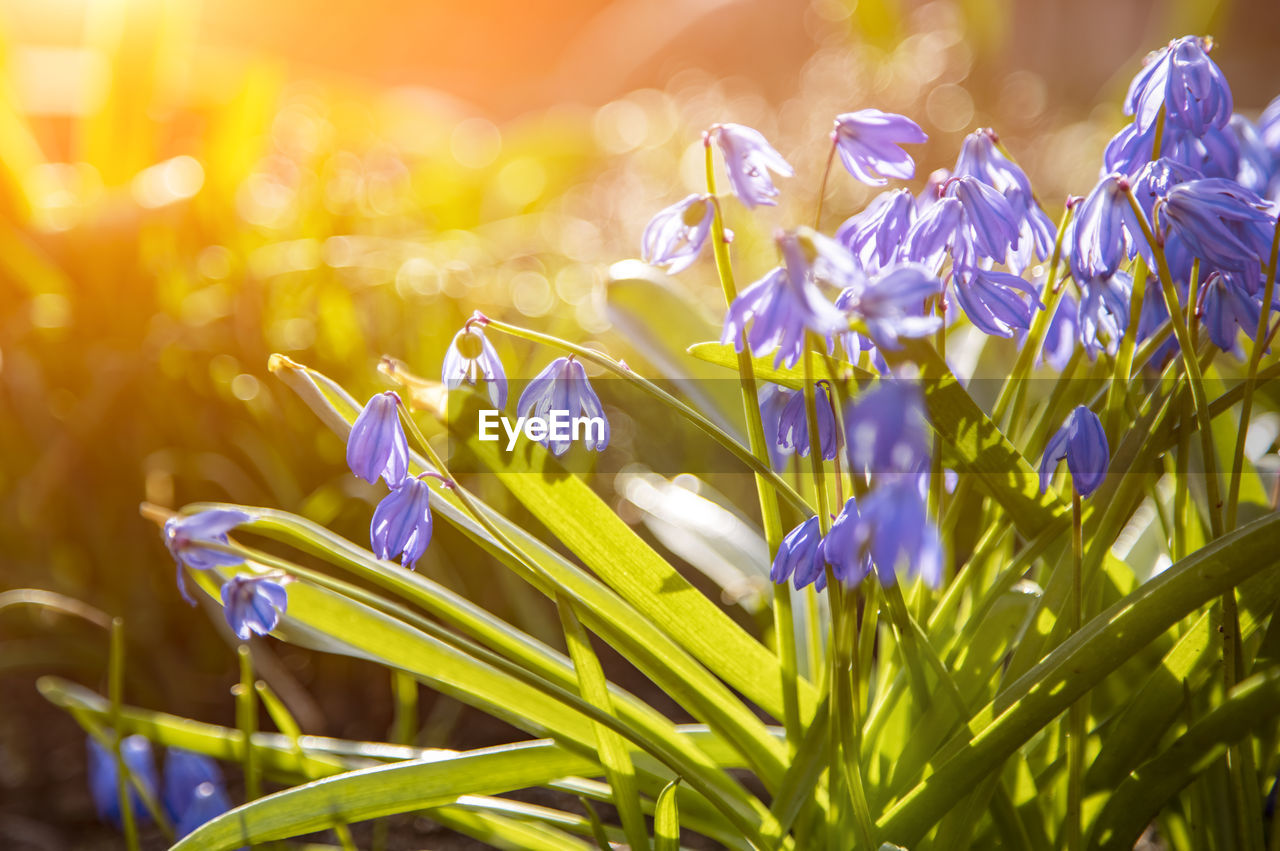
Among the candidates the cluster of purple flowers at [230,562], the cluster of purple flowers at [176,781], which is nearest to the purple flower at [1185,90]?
the cluster of purple flowers at [230,562]

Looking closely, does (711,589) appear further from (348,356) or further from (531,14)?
(531,14)

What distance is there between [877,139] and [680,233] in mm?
153

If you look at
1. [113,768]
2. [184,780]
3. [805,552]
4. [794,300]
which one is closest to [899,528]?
[794,300]

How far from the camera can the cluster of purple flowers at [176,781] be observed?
104cm

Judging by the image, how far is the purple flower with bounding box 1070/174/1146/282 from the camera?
24.9 inches

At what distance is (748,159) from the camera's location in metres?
0.63

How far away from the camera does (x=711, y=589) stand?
1.97 metres

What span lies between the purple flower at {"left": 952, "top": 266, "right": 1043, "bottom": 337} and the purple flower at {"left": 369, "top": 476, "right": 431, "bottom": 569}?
407 millimetres

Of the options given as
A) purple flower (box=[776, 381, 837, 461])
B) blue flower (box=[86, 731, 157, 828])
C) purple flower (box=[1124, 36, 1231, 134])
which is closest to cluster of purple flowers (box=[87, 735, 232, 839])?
blue flower (box=[86, 731, 157, 828])

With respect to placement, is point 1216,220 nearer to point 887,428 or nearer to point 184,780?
point 887,428

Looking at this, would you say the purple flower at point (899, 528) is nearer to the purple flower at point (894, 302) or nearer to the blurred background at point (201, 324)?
the purple flower at point (894, 302)

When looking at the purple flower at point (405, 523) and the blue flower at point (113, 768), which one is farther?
the blue flower at point (113, 768)

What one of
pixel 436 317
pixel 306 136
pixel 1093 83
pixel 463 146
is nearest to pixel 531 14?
Answer: pixel 1093 83

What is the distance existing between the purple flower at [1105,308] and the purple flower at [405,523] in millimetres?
505
